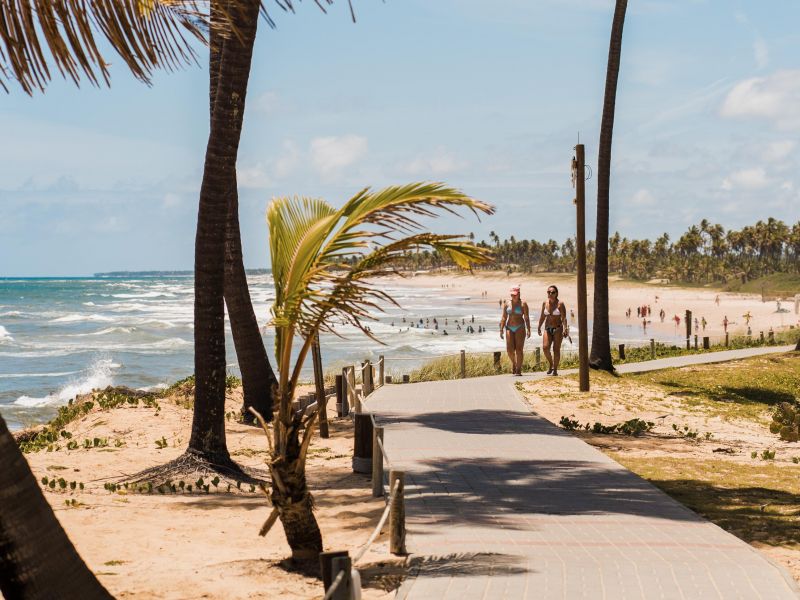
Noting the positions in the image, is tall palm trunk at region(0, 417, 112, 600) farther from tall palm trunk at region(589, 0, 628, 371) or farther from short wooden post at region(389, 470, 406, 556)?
tall palm trunk at region(589, 0, 628, 371)

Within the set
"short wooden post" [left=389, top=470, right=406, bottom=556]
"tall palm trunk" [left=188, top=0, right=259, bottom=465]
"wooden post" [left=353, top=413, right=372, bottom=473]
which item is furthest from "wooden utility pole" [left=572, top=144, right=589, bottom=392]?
"short wooden post" [left=389, top=470, right=406, bottom=556]

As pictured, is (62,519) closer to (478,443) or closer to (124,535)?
(124,535)

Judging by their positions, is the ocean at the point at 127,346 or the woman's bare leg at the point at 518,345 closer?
the woman's bare leg at the point at 518,345

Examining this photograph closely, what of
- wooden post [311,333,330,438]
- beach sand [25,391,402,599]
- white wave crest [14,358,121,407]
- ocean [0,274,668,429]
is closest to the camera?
beach sand [25,391,402,599]

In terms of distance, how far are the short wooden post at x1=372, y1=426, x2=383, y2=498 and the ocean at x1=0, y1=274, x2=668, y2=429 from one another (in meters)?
3.92

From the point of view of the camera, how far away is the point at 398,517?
27.6ft

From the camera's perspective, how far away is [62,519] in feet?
35.9

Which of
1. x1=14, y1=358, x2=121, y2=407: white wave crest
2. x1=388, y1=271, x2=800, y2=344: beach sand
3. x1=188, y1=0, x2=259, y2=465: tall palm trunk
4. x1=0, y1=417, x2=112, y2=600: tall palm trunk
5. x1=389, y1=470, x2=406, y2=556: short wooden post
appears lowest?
x1=14, y1=358, x2=121, y2=407: white wave crest

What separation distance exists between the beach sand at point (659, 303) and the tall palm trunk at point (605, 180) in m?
9.98

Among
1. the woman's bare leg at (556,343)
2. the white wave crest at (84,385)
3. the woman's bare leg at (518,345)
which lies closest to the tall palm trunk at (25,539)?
the woman's bare leg at (518,345)

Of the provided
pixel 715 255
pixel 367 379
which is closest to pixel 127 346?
pixel 367 379

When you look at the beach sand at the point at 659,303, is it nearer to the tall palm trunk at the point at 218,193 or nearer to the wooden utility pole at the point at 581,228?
the wooden utility pole at the point at 581,228

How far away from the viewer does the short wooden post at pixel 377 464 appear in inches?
443

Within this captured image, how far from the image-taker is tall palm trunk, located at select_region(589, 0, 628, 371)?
2383 cm
